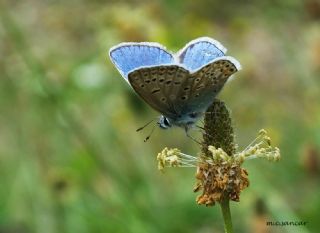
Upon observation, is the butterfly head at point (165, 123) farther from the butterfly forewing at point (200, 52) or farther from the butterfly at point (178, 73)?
the butterfly forewing at point (200, 52)

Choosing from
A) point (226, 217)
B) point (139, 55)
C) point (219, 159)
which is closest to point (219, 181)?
point (219, 159)

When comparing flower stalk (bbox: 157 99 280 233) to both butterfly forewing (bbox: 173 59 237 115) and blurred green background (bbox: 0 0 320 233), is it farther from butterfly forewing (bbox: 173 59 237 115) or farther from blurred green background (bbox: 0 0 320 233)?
blurred green background (bbox: 0 0 320 233)

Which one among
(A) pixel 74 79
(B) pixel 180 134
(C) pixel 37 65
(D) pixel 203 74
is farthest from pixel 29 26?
(D) pixel 203 74

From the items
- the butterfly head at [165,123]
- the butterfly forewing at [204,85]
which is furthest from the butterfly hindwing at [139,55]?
the butterfly head at [165,123]

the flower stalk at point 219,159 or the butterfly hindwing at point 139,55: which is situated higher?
the butterfly hindwing at point 139,55

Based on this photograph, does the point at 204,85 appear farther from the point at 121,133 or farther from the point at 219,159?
the point at 121,133

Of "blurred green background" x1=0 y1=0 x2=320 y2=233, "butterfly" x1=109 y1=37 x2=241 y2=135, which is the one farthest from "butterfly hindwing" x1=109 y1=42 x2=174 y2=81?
"blurred green background" x1=0 y1=0 x2=320 y2=233
